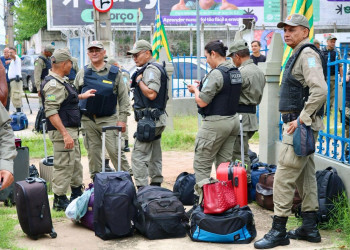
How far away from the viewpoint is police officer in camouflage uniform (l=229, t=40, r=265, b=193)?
7.53 meters

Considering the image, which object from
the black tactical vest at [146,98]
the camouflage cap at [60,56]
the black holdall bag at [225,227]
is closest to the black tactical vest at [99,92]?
the black tactical vest at [146,98]

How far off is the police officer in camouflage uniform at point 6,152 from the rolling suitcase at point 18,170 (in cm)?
322

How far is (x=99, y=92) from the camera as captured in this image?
761 cm

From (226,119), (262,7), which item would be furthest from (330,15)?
(226,119)

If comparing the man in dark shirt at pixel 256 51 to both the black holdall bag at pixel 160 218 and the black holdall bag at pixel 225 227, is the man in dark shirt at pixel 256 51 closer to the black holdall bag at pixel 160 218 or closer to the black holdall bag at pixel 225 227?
the black holdall bag at pixel 160 218

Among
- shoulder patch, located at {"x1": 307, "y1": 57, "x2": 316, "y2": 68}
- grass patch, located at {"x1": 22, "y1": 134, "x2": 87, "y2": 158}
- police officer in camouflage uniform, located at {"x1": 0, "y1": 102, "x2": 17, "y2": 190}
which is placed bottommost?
grass patch, located at {"x1": 22, "y1": 134, "x2": 87, "y2": 158}

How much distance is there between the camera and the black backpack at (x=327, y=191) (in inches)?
247

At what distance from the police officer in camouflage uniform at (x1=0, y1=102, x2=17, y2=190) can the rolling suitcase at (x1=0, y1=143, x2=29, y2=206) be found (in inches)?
127

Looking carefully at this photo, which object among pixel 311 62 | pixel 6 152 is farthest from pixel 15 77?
pixel 6 152

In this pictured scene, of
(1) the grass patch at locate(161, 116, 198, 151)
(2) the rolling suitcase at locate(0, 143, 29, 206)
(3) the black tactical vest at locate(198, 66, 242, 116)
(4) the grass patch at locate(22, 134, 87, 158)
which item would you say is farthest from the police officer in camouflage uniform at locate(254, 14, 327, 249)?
(4) the grass patch at locate(22, 134, 87, 158)

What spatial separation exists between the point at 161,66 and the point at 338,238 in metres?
2.88

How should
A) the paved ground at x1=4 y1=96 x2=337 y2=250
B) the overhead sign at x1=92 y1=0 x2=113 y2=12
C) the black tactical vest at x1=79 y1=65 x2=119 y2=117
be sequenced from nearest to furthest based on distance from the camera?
the paved ground at x1=4 y1=96 x2=337 y2=250, the black tactical vest at x1=79 y1=65 x2=119 y2=117, the overhead sign at x1=92 y1=0 x2=113 y2=12

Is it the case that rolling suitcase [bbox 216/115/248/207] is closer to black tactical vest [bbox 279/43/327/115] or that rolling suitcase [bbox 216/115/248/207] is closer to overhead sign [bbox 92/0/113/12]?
black tactical vest [bbox 279/43/327/115]

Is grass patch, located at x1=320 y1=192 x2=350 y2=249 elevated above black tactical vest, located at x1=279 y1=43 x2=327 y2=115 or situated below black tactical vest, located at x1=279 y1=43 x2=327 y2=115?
below
